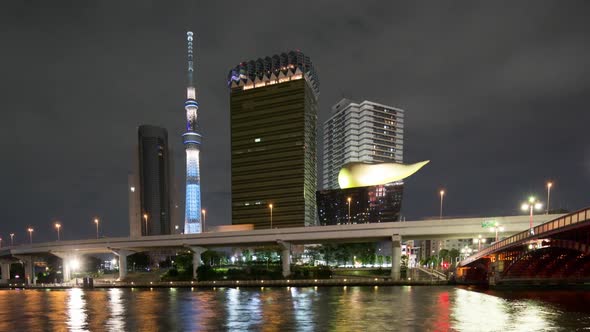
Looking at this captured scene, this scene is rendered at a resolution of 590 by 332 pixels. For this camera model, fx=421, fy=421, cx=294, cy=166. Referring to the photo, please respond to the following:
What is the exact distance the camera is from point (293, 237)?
80375 millimetres

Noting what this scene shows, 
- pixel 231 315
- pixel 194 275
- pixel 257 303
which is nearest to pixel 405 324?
pixel 231 315

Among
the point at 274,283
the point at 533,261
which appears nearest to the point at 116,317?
the point at 274,283

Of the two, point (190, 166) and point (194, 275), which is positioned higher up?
point (190, 166)

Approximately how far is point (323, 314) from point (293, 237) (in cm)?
4288

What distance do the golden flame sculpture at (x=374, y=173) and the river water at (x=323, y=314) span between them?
271 feet

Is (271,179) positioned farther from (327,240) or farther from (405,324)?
(405,324)

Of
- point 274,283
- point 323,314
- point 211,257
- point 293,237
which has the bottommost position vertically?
point 211,257

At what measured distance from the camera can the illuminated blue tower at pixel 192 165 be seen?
18200 cm

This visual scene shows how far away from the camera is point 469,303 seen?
44.0m

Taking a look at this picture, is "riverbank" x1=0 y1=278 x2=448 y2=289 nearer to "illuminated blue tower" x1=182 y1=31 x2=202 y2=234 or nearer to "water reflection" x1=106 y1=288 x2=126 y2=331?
"water reflection" x1=106 y1=288 x2=126 y2=331

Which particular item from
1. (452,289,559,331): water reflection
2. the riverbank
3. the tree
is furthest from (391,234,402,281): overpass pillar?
the tree

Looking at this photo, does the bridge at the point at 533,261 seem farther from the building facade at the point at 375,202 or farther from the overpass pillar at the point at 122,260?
the building facade at the point at 375,202

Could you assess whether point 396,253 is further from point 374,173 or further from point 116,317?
point 374,173

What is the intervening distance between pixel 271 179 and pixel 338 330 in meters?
169
